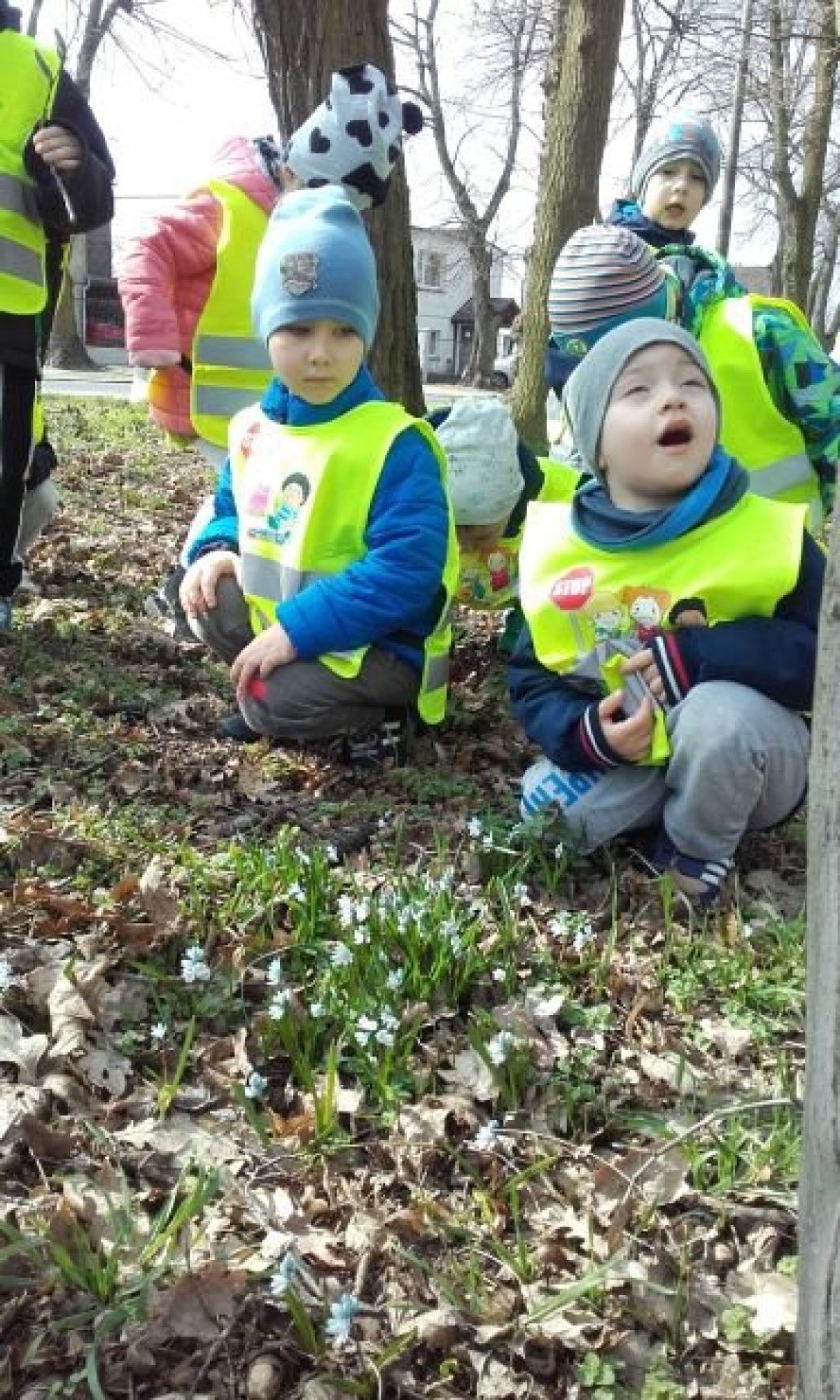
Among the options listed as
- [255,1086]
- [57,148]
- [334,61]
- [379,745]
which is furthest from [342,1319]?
[334,61]

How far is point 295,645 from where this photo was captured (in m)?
3.46

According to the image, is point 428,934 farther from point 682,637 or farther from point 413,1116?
point 682,637

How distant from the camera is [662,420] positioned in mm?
2750

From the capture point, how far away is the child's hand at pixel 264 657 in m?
3.48

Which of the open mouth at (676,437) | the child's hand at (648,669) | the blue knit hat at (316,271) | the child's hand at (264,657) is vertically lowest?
the child's hand at (264,657)

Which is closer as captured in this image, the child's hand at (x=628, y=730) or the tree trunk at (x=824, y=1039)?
the tree trunk at (x=824, y=1039)

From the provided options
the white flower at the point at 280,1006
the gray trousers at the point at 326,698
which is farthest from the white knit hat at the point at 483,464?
the white flower at the point at 280,1006

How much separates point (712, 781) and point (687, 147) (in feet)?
9.08

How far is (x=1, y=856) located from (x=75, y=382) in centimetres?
2005

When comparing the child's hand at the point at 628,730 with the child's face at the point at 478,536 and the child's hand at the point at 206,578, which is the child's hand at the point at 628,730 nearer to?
the child's face at the point at 478,536

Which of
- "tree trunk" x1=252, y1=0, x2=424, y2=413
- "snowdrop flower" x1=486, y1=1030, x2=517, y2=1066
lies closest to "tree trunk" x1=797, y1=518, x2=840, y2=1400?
"snowdrop flower" x1=486, y1=1030, x2=517, y2=1066

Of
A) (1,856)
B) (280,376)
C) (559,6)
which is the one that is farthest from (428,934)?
(559,6)

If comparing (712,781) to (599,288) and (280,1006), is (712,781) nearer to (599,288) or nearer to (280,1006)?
(280,1006)

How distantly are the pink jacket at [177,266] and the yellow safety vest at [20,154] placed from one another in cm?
43
